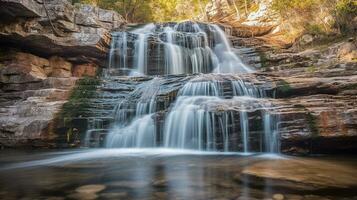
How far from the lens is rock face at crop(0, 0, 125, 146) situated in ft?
29.2

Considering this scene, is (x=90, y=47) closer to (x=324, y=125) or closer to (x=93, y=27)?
(x=93, y=27)

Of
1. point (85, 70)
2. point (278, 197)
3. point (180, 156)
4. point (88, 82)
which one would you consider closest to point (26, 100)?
Answer: point (88, 82)

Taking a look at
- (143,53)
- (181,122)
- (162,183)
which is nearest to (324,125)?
(181,122)

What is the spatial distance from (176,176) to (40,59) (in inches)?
A: 422

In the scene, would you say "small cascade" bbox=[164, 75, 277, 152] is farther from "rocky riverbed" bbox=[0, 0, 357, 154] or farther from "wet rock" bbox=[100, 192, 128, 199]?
"wet rock" bbox=[100, 192, 128, 199]

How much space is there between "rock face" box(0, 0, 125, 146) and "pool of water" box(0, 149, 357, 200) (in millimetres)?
1961

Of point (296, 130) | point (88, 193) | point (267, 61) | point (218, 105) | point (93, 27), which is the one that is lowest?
point (88, 193)

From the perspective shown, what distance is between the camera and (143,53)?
15.0 m

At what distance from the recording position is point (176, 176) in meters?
4.71

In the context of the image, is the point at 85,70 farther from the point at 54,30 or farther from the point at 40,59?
the point at 54,30

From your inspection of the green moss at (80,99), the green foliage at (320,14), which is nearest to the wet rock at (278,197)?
the green moss at (80,99)

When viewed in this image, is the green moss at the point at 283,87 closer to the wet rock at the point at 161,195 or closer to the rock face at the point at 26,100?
the wet rock at the point at 161,195

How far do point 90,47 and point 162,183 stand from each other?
10725 mm

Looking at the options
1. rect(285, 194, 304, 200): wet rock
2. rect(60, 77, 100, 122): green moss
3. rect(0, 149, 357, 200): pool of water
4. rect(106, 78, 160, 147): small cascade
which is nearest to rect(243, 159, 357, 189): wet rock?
rect(0, 149, 357, 200): pool of water
